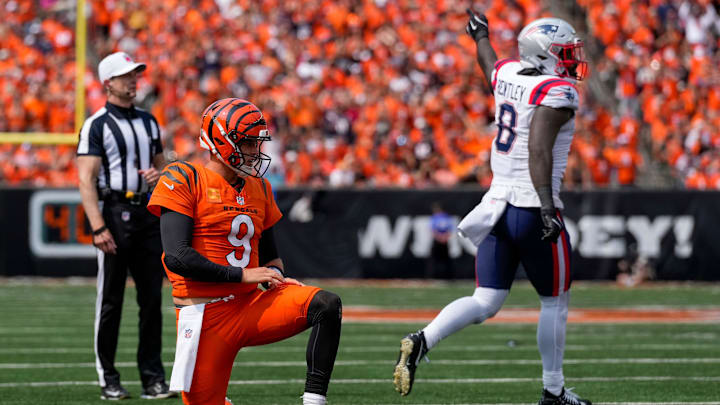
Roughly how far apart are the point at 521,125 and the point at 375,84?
13128mm

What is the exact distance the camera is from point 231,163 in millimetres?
4527

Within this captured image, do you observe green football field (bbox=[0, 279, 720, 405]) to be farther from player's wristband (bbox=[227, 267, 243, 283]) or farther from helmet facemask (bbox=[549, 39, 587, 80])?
player's wristband (bbox=[227, 267, 243, 283])

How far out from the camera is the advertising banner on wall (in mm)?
16344

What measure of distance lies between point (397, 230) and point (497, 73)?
10.8m

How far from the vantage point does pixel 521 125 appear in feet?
18.9

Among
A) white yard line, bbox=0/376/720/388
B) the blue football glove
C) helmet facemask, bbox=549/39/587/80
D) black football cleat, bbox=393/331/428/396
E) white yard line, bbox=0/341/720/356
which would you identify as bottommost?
white yard line, bbox=0/341/720/356

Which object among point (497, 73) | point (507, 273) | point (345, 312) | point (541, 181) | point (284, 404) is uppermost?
point (497, 73)

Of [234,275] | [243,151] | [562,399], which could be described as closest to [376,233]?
[562,399]

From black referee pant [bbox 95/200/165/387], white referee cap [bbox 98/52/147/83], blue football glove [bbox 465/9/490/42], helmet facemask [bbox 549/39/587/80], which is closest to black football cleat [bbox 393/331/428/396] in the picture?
helmet facemask [bbox 549/39/587/80]

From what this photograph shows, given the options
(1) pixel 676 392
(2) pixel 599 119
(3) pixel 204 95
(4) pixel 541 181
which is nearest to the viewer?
(4) pixel 541 181

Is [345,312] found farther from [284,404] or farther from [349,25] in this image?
[349,25]

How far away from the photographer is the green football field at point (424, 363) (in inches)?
252

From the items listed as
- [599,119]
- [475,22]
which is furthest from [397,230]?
[475,22]

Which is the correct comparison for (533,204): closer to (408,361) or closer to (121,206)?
(408,361)
